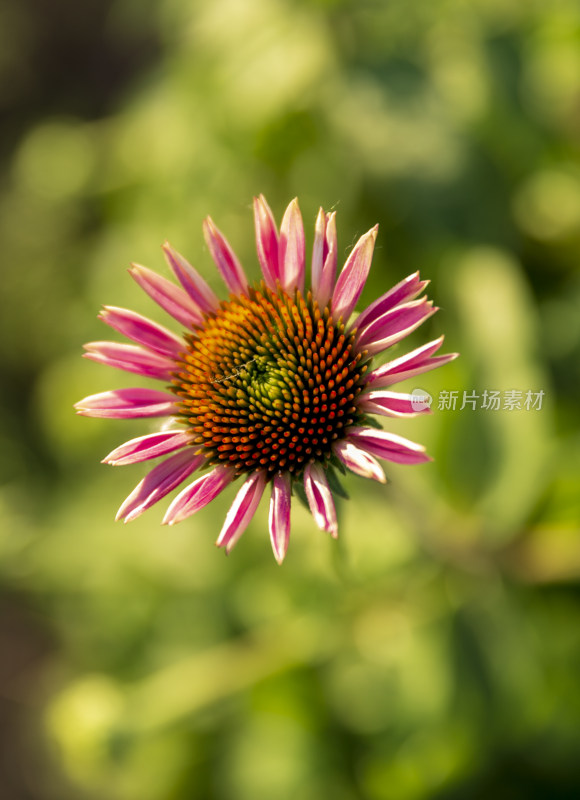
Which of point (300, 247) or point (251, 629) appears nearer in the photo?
point (300, 247)

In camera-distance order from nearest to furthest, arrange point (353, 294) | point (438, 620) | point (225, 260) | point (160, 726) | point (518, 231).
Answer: point (353, 294), point (225, 260), point (160, 726), point (438, 620), point (518, 231)

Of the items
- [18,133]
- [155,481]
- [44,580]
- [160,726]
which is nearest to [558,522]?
[160,726]

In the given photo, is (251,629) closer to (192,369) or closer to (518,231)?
(192,369)

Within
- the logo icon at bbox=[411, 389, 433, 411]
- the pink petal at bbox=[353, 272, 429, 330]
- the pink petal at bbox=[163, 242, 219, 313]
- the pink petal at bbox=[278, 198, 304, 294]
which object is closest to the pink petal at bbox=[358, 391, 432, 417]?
the logo icon at bbox=[411, 389, 433, 411]

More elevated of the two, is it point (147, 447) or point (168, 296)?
point (168, 296)

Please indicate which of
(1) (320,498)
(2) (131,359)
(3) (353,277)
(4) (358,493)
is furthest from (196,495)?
(4) (358,493)

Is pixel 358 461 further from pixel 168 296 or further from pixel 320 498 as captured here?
pixel 168 296
